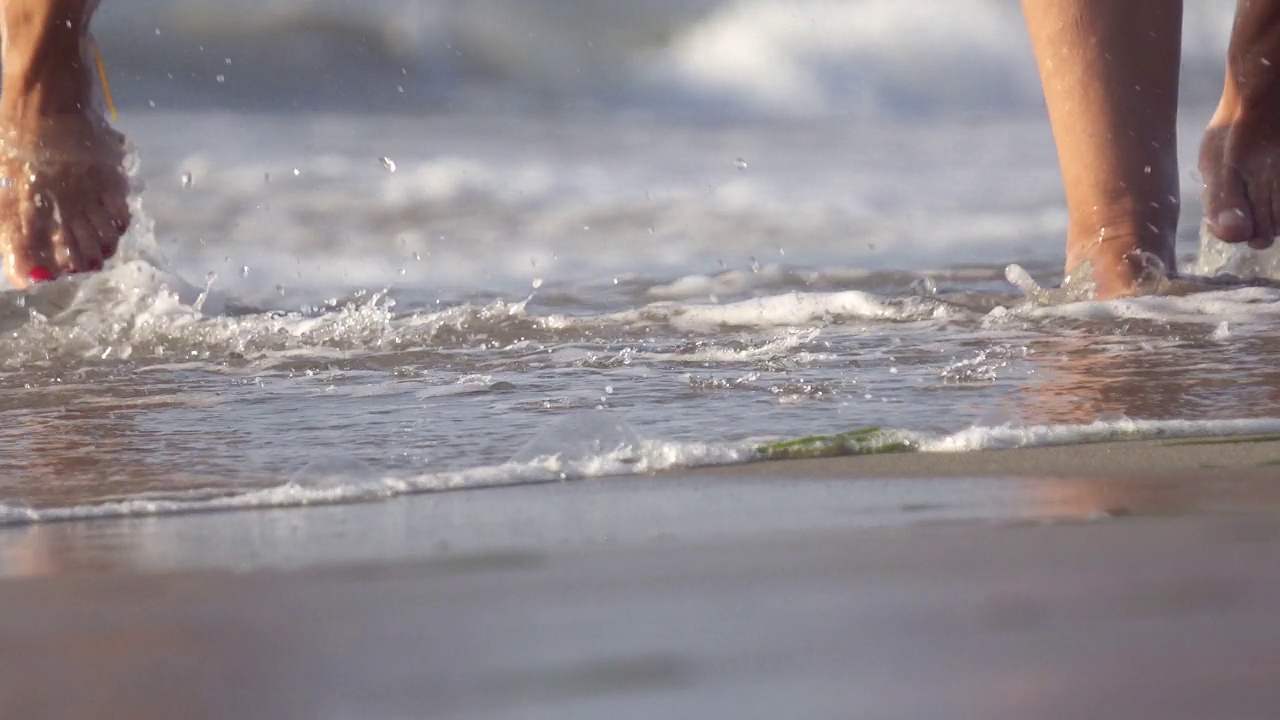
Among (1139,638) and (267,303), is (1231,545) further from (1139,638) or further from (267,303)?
(267,303)

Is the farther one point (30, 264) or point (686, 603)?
point (30, 264)

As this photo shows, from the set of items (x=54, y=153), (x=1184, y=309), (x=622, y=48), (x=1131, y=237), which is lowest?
(x=1184, y=309)

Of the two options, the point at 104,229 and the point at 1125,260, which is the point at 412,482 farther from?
the point at 104,229

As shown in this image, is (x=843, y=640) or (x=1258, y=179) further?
(x=1258, y=179)

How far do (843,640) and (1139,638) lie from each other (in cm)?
14

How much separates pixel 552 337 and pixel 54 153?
39.5 inches

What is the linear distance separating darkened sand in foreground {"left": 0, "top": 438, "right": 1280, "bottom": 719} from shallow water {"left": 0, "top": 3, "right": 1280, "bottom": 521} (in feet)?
0.65

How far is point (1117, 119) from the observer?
2441mm

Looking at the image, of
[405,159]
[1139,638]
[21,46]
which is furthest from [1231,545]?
[405,159]

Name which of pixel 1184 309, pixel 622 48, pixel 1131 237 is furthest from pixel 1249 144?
pixel 622 48

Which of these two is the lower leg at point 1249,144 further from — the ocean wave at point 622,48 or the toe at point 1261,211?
the ocean wave at point 622,48

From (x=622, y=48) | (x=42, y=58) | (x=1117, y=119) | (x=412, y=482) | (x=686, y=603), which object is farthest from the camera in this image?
(x=622, y=48)

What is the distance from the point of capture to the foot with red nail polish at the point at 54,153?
2756 mm

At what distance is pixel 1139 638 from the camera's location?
80 cm
